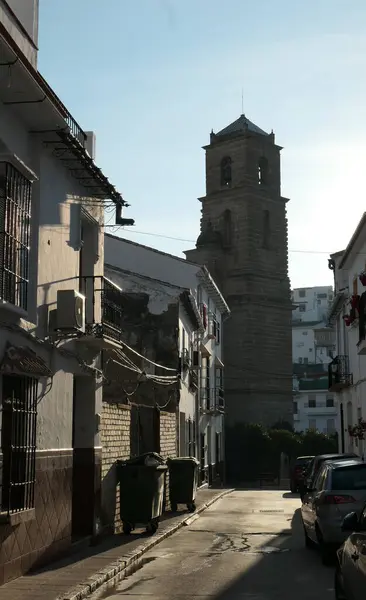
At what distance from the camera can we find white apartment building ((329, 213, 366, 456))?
24734mm

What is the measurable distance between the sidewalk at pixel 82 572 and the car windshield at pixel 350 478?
3.33 m

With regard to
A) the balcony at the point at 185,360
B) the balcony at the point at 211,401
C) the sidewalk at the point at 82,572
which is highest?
the balcony at the point at 185,360

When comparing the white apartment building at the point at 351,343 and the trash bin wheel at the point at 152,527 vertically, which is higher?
the white apartment building at the point at 351,343

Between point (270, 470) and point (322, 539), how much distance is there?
42.6 metres

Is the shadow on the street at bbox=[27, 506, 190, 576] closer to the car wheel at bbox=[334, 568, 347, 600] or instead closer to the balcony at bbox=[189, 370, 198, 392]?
the car wheel at bbox=[334, 568, 347, 600]

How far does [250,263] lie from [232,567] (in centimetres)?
4840

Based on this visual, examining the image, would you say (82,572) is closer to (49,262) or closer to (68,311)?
(68,311)

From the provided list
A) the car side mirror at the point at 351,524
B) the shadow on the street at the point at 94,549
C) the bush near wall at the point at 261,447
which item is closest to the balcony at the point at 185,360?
the shadow on the street at the point at 94,549

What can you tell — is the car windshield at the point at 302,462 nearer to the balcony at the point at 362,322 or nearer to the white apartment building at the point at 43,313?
the balcony at the point at 362,322

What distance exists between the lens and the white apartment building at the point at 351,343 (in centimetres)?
2473

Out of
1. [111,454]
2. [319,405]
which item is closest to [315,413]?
[319,405]

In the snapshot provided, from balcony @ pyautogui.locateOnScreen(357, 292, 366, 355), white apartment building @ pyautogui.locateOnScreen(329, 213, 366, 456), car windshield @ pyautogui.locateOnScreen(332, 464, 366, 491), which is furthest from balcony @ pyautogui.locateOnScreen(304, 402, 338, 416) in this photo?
car windshield @ pyautogui.locateOnScreen(332, 464, 366, 491)

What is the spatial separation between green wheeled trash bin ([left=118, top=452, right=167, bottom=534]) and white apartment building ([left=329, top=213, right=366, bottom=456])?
27.0 feet

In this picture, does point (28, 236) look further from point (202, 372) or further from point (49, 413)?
point (202, 372)
